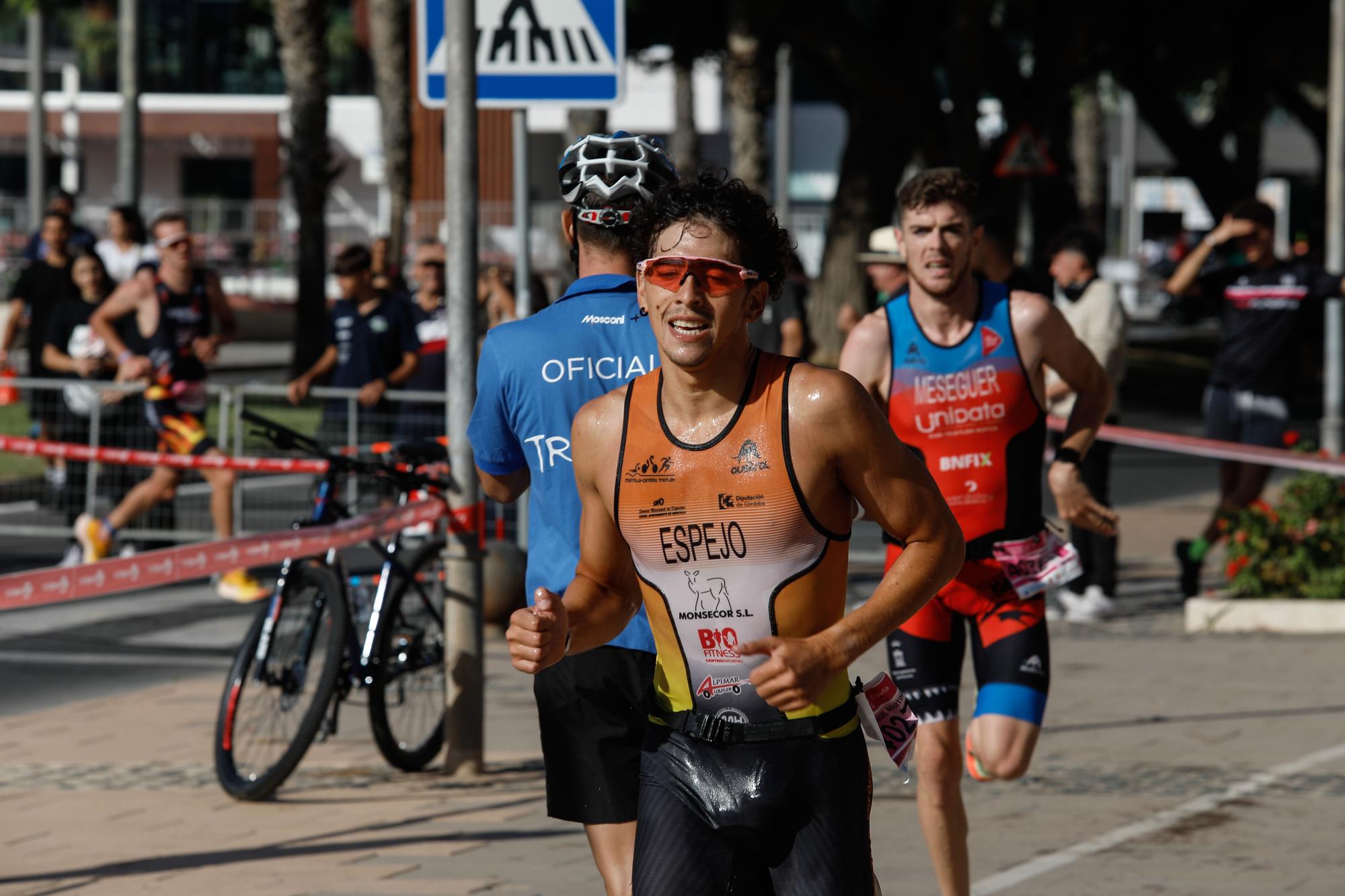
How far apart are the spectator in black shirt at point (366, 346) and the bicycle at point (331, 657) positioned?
471cm

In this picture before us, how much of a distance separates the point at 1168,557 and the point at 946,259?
8.72 metres

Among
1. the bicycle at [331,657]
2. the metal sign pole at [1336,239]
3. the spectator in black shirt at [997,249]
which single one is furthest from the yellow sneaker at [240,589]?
the metal sign pole at [1336,239]

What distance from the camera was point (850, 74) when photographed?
25703 mm

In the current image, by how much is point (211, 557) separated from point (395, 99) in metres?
22.9

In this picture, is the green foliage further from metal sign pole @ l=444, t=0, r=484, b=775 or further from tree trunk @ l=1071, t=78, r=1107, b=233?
tree trunk @ l=1071, t=78, r=1107, b=233

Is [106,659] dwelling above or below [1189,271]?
below

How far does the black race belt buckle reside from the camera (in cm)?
362

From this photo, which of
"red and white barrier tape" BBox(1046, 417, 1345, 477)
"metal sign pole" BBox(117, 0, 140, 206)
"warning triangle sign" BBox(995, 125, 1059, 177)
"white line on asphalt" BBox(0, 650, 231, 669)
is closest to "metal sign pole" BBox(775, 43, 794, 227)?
"warning triangle sign" BBox(995, 125, 1059, 177)

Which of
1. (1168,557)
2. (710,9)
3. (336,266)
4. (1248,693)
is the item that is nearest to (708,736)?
(1248,693)

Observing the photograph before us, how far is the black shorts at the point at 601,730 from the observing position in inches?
170

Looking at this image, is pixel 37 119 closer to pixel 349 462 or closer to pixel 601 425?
pixel 349 462

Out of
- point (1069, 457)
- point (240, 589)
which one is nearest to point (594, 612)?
point (1069, 457)

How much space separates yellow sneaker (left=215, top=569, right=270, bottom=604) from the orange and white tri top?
842 centimetres

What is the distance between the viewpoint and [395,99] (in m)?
28.9
